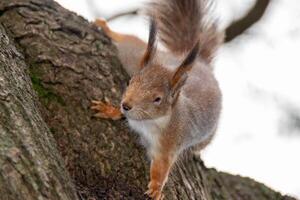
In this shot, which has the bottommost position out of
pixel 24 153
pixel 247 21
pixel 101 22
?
pixel 24 153

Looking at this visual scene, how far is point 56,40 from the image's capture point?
122 inches

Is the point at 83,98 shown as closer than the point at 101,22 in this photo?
Yes

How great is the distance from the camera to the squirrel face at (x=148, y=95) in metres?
2.87

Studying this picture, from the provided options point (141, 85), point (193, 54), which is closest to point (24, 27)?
point (141, 85)

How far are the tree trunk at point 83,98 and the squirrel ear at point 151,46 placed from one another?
0.49ft

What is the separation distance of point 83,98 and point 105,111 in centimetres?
13

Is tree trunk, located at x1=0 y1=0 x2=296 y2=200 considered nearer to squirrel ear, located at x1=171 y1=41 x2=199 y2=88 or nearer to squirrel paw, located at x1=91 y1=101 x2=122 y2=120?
squirrel paw, located at x1=91 y1=101 x2=122 y2=120

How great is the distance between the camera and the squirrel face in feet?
9.42

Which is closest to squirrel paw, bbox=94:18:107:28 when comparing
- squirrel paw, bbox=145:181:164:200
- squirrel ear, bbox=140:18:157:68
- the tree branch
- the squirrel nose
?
squirrel ear, bbox=140:18:157:68

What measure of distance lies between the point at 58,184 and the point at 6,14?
1390mm

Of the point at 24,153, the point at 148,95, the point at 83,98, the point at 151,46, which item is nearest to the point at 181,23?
the point at 151,46

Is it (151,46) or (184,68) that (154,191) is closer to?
(184,68)

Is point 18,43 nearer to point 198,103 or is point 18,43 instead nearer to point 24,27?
point 24,27

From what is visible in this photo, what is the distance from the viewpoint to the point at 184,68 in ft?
9.79
